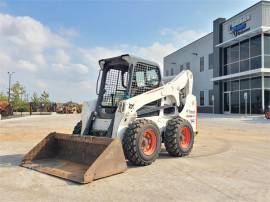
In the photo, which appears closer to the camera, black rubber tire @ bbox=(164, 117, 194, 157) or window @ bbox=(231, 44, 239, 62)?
black rubber tire @ bbox=(164, 117, 194, 157)

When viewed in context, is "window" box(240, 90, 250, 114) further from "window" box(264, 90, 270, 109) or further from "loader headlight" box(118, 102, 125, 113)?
"loader headlight" box(118, 102, 125, 113)

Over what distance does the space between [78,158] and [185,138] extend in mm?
3053

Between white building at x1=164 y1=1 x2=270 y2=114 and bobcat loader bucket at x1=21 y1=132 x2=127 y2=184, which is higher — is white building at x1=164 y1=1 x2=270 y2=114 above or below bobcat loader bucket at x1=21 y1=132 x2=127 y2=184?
above

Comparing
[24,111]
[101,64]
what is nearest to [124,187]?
[101,64]

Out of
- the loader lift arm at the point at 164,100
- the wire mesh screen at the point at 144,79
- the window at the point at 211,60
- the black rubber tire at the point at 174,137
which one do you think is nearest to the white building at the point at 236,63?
the window at the point at 211,60

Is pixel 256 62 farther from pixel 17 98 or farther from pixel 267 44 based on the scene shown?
pixel 17 98

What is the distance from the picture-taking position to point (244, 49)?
105 ft

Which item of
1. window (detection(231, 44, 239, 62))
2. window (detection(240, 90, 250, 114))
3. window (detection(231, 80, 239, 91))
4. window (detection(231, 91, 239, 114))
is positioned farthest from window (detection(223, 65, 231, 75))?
window (detection(240, 90, 250, 114))

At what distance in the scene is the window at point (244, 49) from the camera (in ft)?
103

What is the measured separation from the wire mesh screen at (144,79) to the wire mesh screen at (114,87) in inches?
14.4

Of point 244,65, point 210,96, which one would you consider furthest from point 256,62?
point 210,96

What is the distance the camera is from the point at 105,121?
7855mm

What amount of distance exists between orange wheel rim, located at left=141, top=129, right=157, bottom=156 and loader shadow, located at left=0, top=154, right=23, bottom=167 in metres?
3.03

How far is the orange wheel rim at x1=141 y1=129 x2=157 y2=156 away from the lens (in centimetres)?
729
